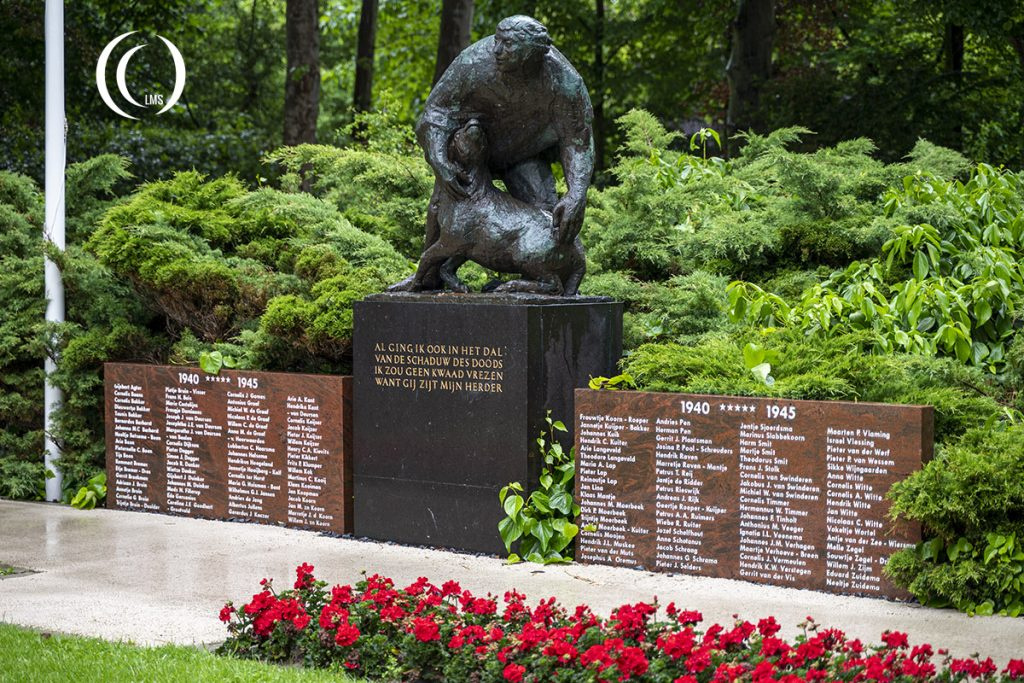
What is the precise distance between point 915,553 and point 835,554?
1.63 ft

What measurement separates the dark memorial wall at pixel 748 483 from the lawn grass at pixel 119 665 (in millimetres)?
2823

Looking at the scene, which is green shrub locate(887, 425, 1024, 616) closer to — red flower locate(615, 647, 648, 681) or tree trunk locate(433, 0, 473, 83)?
red flower locate(615, 647, 648, 681)

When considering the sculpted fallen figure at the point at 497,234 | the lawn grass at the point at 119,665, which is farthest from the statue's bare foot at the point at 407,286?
the lawn grass at the point at 119,665

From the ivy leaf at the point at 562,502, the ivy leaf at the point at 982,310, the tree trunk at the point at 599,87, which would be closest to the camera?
the ivy leaf at the point at 562,502

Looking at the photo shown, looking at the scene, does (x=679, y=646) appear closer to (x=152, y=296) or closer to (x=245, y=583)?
(x=245, y=583)

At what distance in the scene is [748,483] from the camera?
7.66 meters

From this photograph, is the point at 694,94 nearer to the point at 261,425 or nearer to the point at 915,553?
the point at 261,425

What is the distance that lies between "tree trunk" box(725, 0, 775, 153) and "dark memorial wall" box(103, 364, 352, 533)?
1178cm

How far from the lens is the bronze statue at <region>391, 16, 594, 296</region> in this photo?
8672 millimetres

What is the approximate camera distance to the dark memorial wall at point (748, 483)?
24.0 ft

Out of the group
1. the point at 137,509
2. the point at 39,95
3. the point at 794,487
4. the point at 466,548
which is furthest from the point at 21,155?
the point at 794,487

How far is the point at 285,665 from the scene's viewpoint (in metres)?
5.93

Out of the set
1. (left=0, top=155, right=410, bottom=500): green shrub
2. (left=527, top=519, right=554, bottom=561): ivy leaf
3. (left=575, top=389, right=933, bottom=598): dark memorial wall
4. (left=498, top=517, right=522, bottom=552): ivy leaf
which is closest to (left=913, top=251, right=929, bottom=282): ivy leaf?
(left=575, top=389, right=933, bottom=598): dark memorial wall

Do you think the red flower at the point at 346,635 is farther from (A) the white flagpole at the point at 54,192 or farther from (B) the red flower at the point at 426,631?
(A) the white flagpole at the point at 54,192
